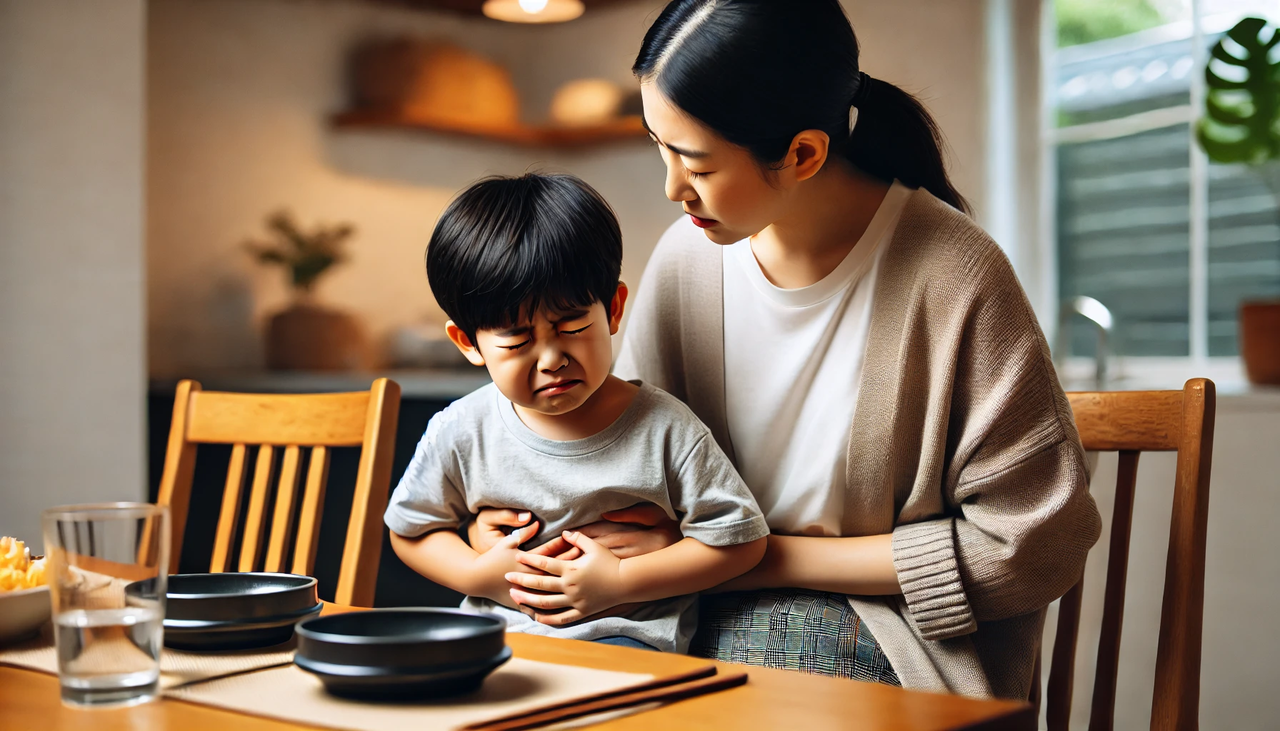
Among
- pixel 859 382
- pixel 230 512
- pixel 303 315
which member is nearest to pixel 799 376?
pixel 859 382

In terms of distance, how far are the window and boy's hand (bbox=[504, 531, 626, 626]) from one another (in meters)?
2.16

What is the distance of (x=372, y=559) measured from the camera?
131 cm

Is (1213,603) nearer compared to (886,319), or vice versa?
(886,319)

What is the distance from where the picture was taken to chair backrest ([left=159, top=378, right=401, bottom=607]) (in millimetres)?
1302

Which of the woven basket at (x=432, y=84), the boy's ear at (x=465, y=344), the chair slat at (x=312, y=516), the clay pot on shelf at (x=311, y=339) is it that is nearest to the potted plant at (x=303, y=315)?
the clay pot on shelf at (x=311, y=339)

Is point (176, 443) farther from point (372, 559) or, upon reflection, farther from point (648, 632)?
point (648, 632)

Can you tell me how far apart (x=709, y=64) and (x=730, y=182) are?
11cm

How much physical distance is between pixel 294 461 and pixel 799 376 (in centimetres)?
62

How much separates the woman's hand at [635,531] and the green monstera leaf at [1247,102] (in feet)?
5.99

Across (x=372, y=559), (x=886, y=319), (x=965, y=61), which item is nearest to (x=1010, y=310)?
(x=886, y=319)

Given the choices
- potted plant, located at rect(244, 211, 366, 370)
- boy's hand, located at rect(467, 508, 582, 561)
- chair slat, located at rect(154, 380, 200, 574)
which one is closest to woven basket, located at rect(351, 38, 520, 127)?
potted plant, located at rect(244, 211, 366, 370)

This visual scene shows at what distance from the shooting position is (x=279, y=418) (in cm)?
145

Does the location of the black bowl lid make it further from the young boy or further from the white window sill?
the white window sill

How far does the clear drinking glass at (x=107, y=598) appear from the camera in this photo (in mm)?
674
